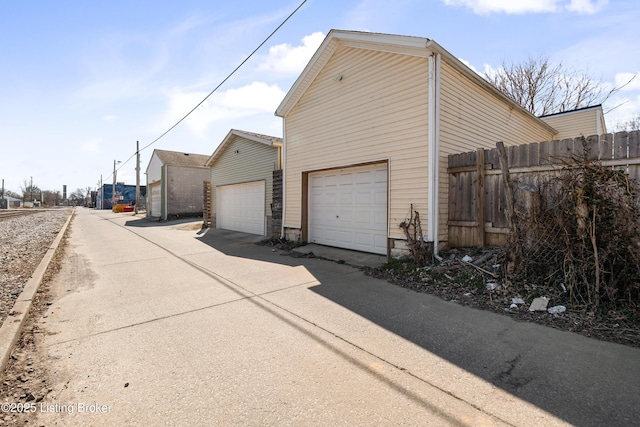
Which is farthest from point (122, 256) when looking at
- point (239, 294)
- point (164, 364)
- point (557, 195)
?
point (557, 195)

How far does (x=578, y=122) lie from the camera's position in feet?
42.6

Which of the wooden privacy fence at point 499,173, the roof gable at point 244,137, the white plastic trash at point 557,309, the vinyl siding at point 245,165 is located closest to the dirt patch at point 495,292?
the white plastic trash at point 557,309

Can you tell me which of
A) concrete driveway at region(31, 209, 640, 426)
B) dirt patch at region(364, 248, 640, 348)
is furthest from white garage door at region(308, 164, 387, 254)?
concrete driveway at region(31, 209, 640, 426)

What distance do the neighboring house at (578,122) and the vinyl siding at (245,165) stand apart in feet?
39.2

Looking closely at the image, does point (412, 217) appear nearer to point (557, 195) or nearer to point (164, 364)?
point (557, 195)

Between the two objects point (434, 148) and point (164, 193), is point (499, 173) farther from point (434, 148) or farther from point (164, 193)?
point (164, 193)

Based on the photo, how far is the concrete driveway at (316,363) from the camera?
7.07ft

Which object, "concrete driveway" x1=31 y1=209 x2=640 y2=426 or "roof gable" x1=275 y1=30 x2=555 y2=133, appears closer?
"concrete driveway" x1=31 y1=209 x2=640 y2=426

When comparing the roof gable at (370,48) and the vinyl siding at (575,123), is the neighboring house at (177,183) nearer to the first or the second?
the roof gable at (370,48)

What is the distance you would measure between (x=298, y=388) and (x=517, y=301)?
3278 millimetres

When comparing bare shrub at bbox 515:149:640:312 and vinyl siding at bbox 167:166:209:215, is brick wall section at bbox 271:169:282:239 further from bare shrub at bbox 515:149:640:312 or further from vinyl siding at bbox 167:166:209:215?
vinyl siding at bbox 167:166:209:215

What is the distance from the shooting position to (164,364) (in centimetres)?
280

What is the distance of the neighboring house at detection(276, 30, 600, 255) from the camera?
261 inches

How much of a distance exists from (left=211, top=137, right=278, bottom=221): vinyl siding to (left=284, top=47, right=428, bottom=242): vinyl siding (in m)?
1.93
